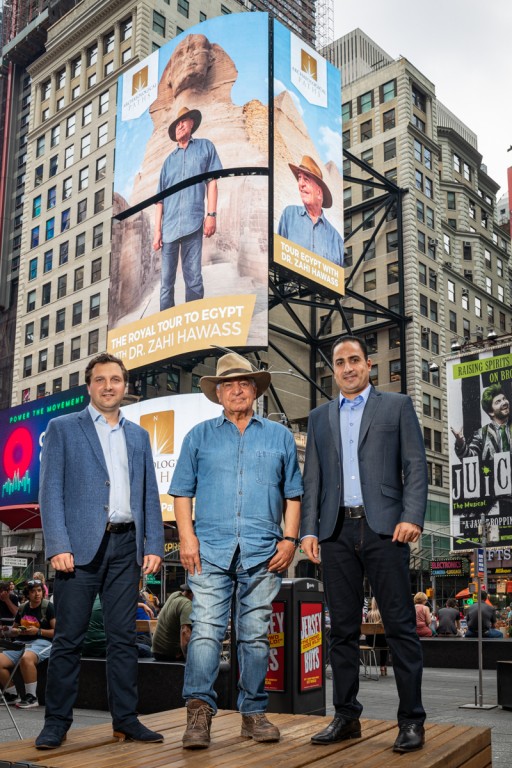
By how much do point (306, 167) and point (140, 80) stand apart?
41.1 ft

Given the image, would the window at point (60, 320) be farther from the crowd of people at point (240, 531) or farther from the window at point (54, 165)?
the crowd of people at point (240, 531)

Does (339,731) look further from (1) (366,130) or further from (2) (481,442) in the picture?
(1) (366,130)

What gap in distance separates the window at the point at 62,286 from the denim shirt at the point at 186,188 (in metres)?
18.1

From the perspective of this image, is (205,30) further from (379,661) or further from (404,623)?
(404,623)

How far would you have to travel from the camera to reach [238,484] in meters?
5.19

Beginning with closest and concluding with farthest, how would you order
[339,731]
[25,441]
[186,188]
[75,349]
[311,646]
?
[339,731], [311,646], [25,441], [186,188], [75,349]

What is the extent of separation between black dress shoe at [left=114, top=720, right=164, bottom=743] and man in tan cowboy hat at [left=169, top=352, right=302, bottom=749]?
10.7 inches

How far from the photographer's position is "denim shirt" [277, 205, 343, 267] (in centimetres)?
4303

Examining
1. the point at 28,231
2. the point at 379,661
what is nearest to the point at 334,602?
the point at 379,661

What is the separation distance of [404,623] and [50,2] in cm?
8109

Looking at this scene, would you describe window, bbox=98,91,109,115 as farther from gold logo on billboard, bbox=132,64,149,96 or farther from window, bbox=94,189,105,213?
gold logo on billboard, bbox=132,64,149,96

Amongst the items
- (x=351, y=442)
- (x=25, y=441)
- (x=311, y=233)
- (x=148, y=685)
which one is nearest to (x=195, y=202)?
(x=311, y=233)

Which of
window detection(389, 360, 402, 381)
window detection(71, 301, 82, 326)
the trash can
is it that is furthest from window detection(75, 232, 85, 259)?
the trash can

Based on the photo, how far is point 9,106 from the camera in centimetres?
7650
